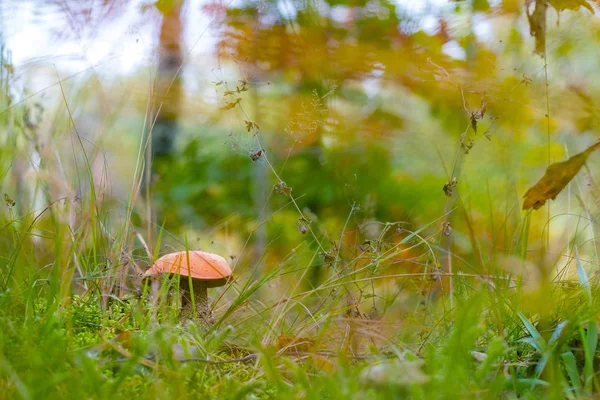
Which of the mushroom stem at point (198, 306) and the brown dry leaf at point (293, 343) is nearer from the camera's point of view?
the brown dry leaf at point (293, 343)

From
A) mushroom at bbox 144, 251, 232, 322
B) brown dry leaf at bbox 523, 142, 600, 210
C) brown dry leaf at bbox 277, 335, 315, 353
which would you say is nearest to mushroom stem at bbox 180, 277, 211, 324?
mushroom at bbox 144, 251, 232, 322

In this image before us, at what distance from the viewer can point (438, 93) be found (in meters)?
2.53

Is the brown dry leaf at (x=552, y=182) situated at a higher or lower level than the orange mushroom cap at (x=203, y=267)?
higher

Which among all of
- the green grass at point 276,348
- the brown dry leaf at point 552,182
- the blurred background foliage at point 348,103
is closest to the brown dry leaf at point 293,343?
the green grass at point 276,348

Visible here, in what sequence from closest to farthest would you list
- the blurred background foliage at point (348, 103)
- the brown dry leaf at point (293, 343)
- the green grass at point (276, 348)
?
1. the green grass at point (276, 348)
2. the brown dry leaf at point (293, 343)
3. the blurred background foliage at point (348, 103)

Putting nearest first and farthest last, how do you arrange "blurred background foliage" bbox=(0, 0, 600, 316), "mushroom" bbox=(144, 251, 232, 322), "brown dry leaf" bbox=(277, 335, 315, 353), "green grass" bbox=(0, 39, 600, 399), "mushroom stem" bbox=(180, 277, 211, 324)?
"green grass" bbox=(0, 39, 600, 399), "brown dry leaf" bbox=(277, 335, 315, 353), "mushroom stem" bbox=(180, 277, 211, 324), "mushroom" bbox=(144, 251, 232, 322), "blurred background foliage" bbox=(0, 0, 600, 316)

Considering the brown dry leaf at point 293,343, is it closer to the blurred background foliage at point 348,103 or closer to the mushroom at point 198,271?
the mushroom at point 198,271

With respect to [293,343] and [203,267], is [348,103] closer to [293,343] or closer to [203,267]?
[203,267]

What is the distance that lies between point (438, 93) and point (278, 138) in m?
0.92

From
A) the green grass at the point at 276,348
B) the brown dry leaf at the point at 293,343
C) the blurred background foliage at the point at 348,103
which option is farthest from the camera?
the blurred background foliage at the point at 348,103

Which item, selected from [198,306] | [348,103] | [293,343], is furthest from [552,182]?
[348,103]

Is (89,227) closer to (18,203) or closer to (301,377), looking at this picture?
(18,203)

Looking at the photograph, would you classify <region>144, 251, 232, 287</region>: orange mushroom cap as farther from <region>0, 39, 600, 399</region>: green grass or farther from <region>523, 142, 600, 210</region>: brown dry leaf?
<region>523, 142, 600, 210</region>: brown dry leaf

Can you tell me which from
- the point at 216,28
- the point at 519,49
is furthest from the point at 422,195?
the point at 216,28
